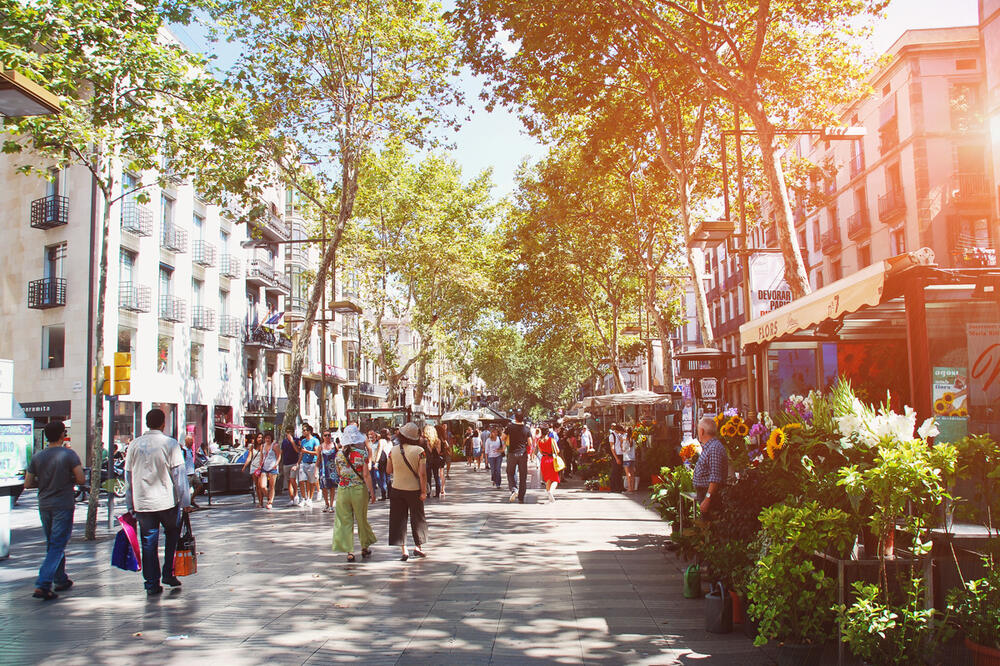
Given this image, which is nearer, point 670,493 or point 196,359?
point 670,493

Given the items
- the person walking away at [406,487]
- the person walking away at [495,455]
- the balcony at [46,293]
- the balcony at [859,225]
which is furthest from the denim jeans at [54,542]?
the balcony at [859,225]

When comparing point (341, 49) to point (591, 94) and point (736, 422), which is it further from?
point (736, 422)

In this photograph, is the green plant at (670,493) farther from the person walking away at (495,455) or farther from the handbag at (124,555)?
the person walking away at (495,455)

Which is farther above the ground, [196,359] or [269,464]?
[196,359]

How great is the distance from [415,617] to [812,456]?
3631 millimetres

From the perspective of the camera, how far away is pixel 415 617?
23.6 feet

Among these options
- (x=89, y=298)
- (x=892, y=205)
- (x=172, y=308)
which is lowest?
(x=89, y=298)

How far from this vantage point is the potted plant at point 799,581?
5113 mm

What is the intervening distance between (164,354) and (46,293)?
5.09 meters

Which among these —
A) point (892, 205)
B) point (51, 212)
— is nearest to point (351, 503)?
point (51, 212)

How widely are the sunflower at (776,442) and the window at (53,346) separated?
2869cm

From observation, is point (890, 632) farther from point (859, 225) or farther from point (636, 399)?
point (859, 225)

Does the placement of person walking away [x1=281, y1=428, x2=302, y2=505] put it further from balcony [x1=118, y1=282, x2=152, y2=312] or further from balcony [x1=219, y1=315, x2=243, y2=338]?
balcony [x1=219, y1=315, x2=243, y2=338]

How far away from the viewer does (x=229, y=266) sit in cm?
3847
